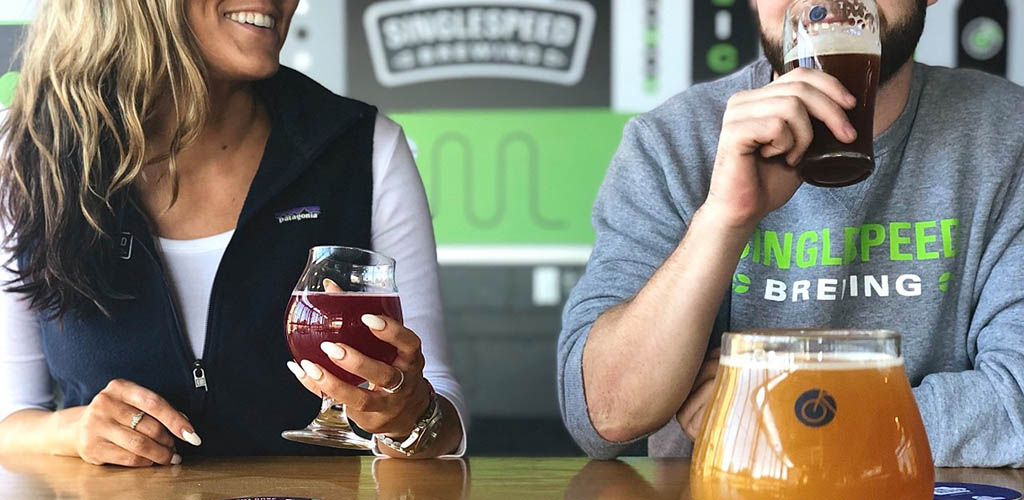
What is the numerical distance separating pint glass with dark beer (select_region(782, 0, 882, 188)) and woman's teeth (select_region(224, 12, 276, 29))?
0.79 meters

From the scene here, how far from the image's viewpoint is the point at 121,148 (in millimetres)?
1675

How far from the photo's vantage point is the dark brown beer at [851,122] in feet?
4.06

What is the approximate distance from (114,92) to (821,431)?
1350mm

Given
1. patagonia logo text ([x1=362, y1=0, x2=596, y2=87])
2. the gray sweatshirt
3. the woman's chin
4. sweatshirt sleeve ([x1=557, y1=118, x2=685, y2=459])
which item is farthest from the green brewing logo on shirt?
patagonia logo text ([x1=362, y1=0, x2=596, y2=87])

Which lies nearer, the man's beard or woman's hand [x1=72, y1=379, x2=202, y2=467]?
woman's hand [x1=72, y1=379, x2=202, y2=467]

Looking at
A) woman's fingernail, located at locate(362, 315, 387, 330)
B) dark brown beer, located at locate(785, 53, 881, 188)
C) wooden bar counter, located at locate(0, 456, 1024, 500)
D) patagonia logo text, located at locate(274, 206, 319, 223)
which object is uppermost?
dark brown beer, located at locate(785, 53, 881, 188)

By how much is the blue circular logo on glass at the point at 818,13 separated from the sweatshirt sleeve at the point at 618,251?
1.37ft

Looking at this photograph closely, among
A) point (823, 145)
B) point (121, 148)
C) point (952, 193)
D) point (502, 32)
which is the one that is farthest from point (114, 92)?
point (502, 32)

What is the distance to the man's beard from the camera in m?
1.53

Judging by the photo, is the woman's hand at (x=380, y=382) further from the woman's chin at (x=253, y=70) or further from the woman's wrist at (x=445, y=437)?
the woman's chin at (x=253, y=70)

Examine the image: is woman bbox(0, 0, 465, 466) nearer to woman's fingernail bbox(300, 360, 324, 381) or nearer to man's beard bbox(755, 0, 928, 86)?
woman's fingernail bbox(300, 360, 324, 381)

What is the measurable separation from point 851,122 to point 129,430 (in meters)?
0.89

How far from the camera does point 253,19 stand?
5.43ft

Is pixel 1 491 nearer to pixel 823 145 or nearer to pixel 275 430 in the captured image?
pixel 275 430
